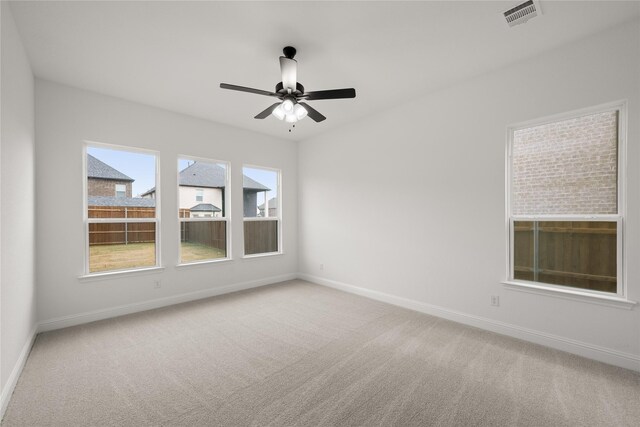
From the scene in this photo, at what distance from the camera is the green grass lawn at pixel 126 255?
361cm

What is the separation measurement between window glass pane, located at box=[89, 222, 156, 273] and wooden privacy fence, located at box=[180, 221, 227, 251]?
45 cm

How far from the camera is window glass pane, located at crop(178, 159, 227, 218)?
4379 millimetres

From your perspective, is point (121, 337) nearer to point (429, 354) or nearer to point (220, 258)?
point (220, 258)

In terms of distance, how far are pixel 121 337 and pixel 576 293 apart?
15.4ft

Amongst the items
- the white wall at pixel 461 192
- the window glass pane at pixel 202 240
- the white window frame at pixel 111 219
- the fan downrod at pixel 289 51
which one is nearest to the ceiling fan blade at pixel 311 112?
the fan downrod at pixel 289 51

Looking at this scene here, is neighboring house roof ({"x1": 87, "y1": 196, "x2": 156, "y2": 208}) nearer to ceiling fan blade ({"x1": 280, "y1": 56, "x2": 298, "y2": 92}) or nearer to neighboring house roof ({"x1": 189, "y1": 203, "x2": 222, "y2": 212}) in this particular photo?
neighboring house roof ({"x1": 189, "y1": 203, "x2": 222, "y2": 212})

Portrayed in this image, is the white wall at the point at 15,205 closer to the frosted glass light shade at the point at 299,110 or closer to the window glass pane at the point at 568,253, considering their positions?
the frosted glass light shade at the point at 299,110

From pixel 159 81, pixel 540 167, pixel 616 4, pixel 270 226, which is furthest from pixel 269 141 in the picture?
pixel 616 4

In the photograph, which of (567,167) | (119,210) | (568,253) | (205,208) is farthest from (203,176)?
(568,253)

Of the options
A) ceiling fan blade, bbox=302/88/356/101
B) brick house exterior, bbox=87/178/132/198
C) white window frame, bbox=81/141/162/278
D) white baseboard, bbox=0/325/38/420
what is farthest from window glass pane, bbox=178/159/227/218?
ceiling fan blade, bbox=302/88/356/101

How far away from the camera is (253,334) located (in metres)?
3.13

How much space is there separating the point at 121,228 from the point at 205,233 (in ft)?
3.82

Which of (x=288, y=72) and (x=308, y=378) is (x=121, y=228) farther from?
(x=308, y=378)

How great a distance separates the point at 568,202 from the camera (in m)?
2.77
